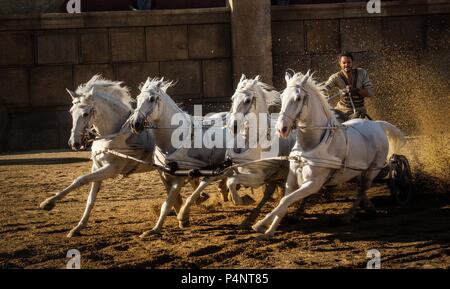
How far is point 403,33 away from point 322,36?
208 centimetres

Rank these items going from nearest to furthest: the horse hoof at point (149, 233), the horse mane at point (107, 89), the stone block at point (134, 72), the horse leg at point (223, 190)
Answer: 1. the horse hoof at point (149, 233)
2. the horse mane at point (107, 89)
3. the horse leg at point (223, 190)
4. the stone block at point (134, 72)

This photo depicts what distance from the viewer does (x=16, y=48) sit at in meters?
19.2

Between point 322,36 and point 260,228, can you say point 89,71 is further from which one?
point 260,228

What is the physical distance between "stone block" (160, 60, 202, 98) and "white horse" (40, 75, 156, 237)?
386 inches

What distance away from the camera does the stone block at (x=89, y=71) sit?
19.4m

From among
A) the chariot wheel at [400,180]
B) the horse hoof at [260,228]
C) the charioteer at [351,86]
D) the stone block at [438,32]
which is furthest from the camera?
the stone block at [438,32]

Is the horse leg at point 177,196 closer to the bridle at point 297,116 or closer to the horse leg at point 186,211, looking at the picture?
the horse leg at point 186,211

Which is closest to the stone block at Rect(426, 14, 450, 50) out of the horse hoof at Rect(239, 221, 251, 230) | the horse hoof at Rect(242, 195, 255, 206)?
the horse hoof at Rect(242, 195, 255, 206)

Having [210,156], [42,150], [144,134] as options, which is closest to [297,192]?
[210,156]

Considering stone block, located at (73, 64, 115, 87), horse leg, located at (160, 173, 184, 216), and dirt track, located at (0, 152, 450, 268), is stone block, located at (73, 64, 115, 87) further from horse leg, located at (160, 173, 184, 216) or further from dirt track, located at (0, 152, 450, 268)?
horse leg, located at (160, 173, 184, 216)

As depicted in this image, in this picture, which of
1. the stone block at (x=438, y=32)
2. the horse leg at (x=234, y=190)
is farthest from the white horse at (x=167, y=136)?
the stone block at (x=438, y=32)

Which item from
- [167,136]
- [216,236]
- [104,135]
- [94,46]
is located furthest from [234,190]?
[94,46]

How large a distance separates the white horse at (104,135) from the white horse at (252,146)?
0.90 metres

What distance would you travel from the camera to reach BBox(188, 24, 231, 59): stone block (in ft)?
65.1
